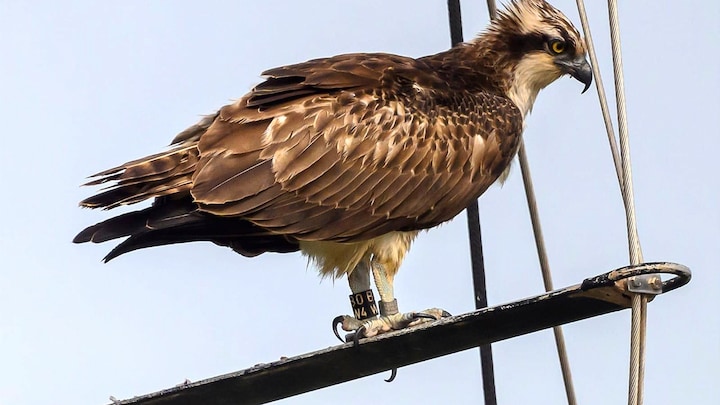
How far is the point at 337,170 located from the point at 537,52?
1.52m

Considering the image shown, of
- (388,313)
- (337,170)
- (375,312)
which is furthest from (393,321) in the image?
(337,170)

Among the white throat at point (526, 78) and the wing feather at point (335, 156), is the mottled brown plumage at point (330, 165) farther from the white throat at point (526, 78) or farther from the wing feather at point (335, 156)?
the white throat at point (526, 78)

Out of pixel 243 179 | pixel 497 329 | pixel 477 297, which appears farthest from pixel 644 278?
pixel 243 179

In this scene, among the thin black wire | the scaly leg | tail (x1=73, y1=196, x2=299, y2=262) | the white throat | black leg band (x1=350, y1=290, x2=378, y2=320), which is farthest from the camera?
the white throat

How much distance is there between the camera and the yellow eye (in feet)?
24.3

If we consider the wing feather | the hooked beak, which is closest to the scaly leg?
the wing feather

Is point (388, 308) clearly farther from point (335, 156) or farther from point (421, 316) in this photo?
point (335, 156)

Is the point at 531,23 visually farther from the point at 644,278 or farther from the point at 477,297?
the point at 644,278

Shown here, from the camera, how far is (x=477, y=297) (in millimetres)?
6445

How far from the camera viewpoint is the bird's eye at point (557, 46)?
7.41 m

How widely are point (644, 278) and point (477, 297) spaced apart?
1.72m

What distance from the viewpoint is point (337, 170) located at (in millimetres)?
6555

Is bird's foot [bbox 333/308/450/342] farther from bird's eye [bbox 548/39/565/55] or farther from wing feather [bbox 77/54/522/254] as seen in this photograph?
bird's eye [bbox 548/39/565/55]

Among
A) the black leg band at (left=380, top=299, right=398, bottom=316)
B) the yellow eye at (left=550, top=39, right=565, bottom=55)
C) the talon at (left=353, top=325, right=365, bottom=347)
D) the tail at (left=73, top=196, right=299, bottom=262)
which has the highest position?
the yellow eye at (left=550, top=39, right=565, bottom=55)
